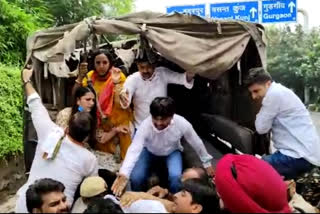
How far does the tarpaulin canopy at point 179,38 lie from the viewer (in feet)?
19.2

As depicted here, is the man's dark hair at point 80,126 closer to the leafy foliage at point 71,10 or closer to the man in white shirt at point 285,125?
the man in white shirt at point 285,125

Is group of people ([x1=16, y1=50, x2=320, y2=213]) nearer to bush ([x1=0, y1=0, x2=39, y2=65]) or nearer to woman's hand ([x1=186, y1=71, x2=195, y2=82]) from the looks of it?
woman's hand ([x1=186, y1=71, x2=195, y2=82])

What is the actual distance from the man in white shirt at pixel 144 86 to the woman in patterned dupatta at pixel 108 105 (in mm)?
Result: 182

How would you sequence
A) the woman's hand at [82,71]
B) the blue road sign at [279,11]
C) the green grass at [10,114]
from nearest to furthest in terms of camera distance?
the woman's hand at [82,71] → the green grass at [10,114] → the blue road sign at [279,11]

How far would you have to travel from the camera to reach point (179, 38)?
5.95 meters

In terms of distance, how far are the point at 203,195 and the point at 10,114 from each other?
19.7 ft

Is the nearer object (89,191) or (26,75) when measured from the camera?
(89,191)

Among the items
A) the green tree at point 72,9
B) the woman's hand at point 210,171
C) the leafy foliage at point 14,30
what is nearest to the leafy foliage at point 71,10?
the green tree at point 72,9

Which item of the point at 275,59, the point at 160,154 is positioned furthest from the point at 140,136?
the point at 275,59

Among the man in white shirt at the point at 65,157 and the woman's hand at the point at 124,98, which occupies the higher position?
the woman's hand at the point at 124,98

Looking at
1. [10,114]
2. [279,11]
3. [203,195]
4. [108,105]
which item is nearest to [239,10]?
[279,11]

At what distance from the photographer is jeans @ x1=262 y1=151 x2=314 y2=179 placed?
5.29 m

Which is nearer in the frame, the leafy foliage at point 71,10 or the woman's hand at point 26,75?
the woman's hand at point 26,75

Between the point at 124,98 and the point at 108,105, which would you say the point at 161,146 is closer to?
the point at 124,98
